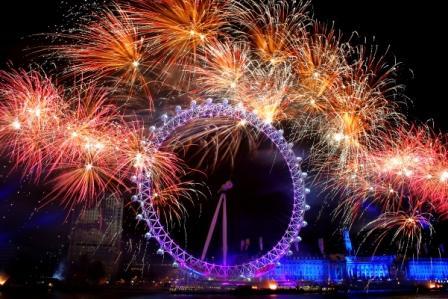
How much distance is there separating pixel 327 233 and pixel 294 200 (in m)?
65.2

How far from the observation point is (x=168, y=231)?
127 feet

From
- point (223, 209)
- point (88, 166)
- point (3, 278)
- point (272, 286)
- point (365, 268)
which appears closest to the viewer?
point (88, 166)

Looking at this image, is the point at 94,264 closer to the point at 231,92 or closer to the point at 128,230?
the point at 128,230

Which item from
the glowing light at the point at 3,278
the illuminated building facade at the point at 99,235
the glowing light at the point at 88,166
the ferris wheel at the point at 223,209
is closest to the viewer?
the glowing light at the point at 88,166

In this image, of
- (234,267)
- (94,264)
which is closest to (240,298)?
(234,267)

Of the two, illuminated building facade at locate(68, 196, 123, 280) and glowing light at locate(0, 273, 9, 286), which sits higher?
illuminated building facade at locate(68, 196, 123, 280)

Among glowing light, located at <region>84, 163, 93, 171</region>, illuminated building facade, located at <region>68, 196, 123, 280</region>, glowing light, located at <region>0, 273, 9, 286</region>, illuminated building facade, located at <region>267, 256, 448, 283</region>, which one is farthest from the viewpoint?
illuminated building facade, located at <region>267, 256, 448, 283</region>

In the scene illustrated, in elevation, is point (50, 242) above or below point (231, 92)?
below

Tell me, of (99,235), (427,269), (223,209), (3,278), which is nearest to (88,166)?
(223,209)

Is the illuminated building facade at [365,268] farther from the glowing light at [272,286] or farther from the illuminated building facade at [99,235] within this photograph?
the glowing light at [272,286]

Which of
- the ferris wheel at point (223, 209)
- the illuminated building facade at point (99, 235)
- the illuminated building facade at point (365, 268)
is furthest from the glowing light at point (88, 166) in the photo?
the illuminated building facade at point (365, 268)

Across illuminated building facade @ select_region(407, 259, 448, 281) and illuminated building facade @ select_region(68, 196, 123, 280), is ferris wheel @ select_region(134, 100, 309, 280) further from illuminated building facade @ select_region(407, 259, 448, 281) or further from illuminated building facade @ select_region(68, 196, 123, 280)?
illuminated building facade @ select_region(407, 259, 448, 281)

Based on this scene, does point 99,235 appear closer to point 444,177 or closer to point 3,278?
point 3,278

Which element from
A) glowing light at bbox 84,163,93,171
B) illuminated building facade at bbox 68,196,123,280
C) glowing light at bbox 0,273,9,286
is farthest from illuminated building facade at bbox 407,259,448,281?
glowing light at bbox 84,163,93,171
